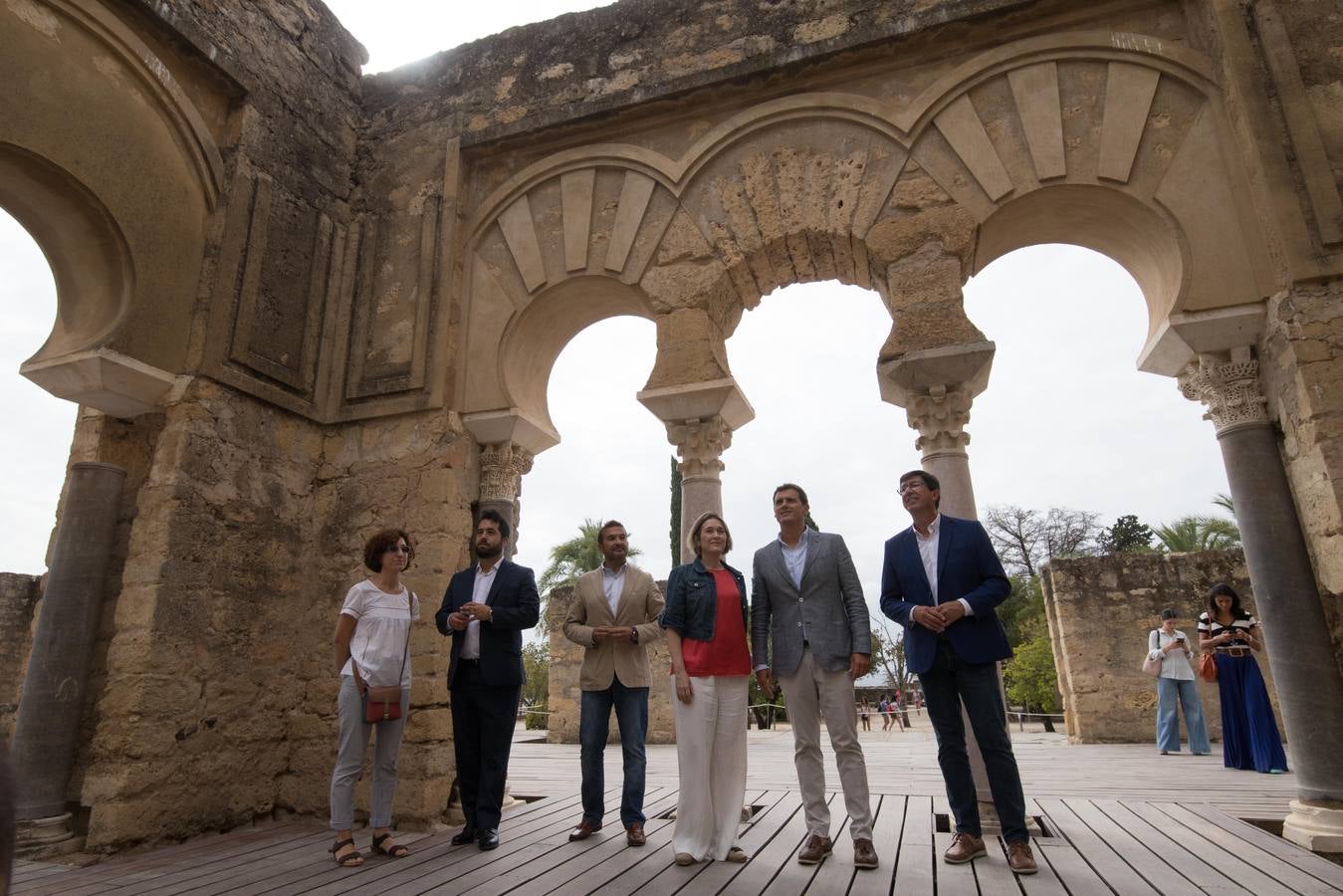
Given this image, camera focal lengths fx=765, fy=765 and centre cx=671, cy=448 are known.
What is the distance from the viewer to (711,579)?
3.62m

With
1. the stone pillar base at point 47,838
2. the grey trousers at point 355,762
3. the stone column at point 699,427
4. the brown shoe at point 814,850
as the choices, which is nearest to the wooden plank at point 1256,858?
the brown shoe at point 814,850

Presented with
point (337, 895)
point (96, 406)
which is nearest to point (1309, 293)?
point (337, 895)

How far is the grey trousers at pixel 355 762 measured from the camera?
12.1 feet

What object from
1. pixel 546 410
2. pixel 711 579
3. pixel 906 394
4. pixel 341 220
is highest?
pixel 341 220

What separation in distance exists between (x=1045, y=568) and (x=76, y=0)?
10.5 m

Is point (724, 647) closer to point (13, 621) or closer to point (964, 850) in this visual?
point (964, 850)

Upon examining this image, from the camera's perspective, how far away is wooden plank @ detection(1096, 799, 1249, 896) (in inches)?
112

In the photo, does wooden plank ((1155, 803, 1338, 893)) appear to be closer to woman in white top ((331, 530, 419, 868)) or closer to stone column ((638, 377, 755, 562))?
stone column ((638, 377, 755, 562))

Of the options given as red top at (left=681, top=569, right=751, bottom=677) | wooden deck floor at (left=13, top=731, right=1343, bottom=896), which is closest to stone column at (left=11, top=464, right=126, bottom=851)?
wooden deck floor at (left=13, top=731, right=1343, bottom=896)

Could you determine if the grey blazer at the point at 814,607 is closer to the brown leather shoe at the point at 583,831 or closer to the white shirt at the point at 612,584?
the white shirt at the point at 612,584

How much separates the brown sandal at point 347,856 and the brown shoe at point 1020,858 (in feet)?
9.46

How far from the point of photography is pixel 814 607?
344cm

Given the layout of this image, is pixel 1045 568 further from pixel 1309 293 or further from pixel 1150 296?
pixel 1309 293

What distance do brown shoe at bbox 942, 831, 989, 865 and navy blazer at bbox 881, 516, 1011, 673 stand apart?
702 mm
